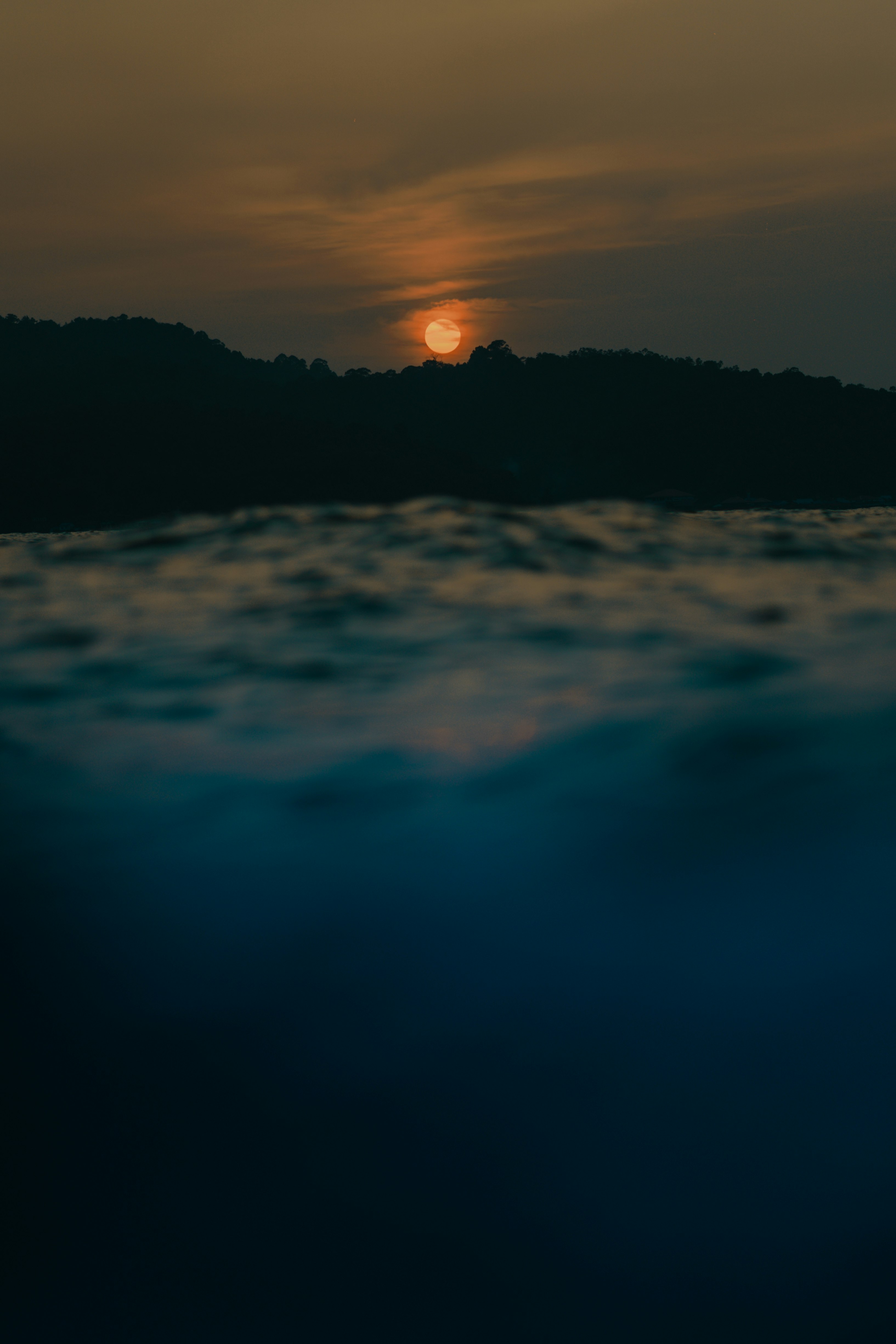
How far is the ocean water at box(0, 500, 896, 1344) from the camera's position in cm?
240

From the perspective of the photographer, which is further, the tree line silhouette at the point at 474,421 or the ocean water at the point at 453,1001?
the tree line silhouette at the point at 474,421

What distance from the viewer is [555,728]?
5.48 metres

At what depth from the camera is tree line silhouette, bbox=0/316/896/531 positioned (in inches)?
3821

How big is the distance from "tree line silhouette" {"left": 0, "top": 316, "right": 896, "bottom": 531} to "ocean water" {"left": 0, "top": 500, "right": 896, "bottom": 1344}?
89738 mm

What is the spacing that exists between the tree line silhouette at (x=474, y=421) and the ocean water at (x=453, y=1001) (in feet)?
294

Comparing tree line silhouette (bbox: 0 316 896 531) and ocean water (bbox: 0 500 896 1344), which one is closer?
ocean water (bbox: 0 500 896 1344)

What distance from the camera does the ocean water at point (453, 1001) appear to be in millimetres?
2400

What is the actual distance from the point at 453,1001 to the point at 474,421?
128 m

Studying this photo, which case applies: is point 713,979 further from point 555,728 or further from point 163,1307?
point 555,728

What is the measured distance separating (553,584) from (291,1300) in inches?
309

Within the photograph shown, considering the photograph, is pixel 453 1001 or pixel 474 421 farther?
pixel 474 421

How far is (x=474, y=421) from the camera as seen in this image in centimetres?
12762

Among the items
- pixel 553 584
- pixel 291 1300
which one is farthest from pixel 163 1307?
pixel 553 584

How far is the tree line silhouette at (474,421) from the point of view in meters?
97.1
